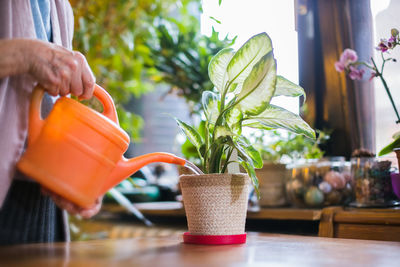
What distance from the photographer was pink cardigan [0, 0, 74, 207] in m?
0.74

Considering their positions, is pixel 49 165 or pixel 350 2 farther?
pixel 350 2

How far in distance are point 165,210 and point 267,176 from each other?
55 cm

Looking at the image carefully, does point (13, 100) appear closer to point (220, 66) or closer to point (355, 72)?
point (220, 66)

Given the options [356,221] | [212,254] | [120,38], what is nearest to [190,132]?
[212,254]

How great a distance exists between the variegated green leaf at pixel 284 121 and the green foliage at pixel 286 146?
781 millimetres

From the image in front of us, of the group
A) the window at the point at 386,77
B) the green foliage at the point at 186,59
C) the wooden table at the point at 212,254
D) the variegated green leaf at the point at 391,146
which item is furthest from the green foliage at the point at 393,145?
the green foliage at the point at 186,59

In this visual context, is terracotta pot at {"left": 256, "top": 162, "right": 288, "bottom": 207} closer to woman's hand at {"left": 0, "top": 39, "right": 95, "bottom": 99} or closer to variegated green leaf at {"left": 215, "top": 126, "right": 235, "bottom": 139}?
variegated green leaf at {"left": 215, "top": 126, "right": 235, "bottom": 139}

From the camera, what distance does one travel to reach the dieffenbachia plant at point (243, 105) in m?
0.77

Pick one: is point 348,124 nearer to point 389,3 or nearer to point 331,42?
point 331,42

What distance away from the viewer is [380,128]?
1.48m

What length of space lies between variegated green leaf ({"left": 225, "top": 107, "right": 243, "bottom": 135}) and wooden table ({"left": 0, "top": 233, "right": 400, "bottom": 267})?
0.76ft

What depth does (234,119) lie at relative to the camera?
0.89 m

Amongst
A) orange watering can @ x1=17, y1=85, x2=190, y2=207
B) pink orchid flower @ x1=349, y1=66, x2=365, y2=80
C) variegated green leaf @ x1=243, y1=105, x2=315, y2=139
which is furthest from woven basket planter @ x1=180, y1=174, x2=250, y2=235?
pink orchid flower @ x1=349, y1=66, x2=365, y2=80

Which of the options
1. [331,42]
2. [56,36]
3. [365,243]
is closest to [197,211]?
[365,243]
